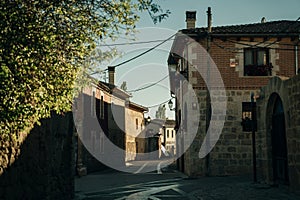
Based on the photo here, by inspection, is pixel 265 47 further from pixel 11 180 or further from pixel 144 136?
pixel 144 136

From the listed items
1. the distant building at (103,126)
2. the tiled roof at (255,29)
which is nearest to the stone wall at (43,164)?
the distant building at (103,126)

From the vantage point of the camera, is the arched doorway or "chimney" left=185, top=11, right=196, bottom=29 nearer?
the arched doorway

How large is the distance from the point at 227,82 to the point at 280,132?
7622 millimetres

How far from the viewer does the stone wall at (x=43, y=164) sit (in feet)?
28.7

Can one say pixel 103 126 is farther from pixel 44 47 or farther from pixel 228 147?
pixel 44 47

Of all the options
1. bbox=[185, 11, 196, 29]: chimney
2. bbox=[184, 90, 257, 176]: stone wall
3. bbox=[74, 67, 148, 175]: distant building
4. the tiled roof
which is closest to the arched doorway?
bbox=[184, 90, 257, 176]: stone wall

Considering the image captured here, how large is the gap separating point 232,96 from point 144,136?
99.4ft

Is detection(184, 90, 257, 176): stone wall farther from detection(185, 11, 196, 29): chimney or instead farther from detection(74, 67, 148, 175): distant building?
detection(74, 67, 148, 175): distant building

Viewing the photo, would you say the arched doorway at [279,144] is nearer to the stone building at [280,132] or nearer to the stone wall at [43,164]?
the stone building at [280,132]

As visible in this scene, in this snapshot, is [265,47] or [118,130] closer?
[265,47]

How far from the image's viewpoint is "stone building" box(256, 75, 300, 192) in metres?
11.9

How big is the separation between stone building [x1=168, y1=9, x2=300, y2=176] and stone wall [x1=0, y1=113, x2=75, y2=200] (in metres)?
9.50

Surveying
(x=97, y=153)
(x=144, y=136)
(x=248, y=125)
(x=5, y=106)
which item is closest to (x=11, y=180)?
(x=5, y=106)

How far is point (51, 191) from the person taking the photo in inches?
431
